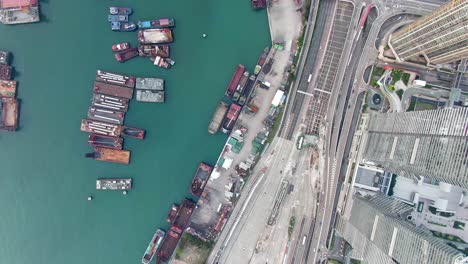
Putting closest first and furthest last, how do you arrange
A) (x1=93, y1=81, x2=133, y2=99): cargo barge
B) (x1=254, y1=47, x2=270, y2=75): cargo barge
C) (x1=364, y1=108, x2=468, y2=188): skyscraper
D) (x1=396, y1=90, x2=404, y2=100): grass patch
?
(x1=364, y1=108, x2=468, y2=188): skyscraper → (x1=396, y1=90, x2=404, y2=100): grass patch → (x1=254, y1=47, x2=270, y2=75): cargo barge → (x1=93, y1=81, x2=133, y2=99): cargo barge

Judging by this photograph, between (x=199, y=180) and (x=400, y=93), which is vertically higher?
(x=400, y=93)

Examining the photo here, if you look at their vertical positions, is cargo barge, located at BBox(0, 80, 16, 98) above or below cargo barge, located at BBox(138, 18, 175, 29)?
below

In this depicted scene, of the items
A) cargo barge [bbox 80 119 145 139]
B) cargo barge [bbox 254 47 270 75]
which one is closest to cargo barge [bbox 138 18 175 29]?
cargo barge [bbox 254 47 270 75]

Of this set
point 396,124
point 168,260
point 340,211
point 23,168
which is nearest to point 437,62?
point 396,124

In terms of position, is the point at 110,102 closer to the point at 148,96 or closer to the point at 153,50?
the point at 148,96

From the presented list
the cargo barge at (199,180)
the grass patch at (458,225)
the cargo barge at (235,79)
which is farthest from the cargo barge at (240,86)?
the grass patch at (458,225)

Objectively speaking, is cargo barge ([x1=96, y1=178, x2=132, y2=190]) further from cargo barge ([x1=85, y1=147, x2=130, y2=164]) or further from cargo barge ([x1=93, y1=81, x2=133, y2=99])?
cargo barge ([x1=93, y1=81, x2=133, y2=99])

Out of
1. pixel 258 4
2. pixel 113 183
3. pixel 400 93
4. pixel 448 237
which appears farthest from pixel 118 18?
pixel 448 237
